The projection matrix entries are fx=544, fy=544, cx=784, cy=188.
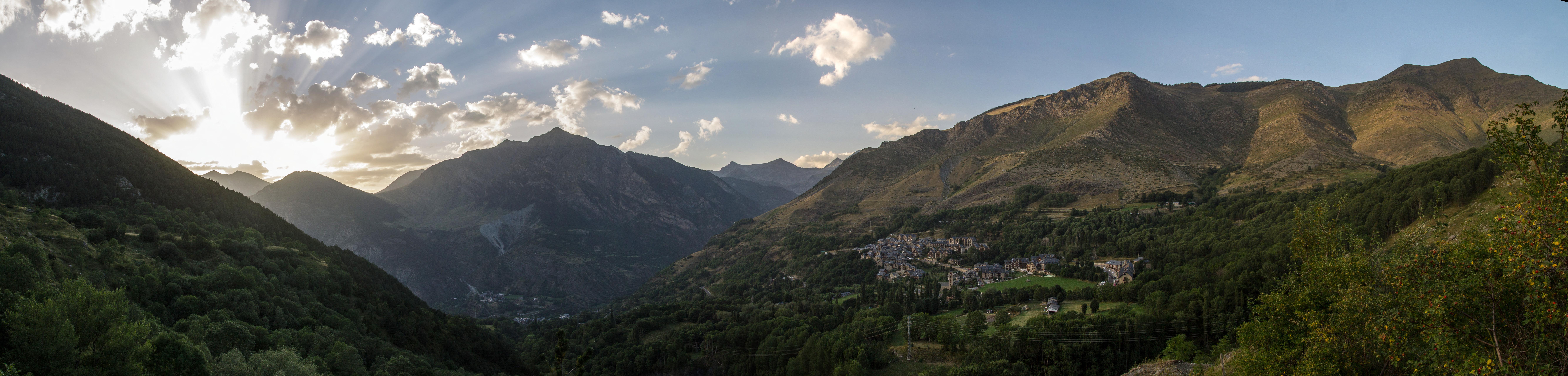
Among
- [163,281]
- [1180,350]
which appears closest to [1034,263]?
[1180,350]

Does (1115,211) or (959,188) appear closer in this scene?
(1115,211)

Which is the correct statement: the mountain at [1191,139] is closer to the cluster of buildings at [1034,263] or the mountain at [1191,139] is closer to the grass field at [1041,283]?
the cluster of buildings at [1034,263]

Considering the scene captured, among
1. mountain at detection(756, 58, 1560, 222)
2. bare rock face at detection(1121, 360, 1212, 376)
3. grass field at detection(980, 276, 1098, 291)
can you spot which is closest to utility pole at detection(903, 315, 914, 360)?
grass field at detection(980, 276, 1098, 291)

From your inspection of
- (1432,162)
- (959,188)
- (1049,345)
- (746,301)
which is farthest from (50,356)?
(959,188)

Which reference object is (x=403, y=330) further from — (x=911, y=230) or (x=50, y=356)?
(x=911, y=230)

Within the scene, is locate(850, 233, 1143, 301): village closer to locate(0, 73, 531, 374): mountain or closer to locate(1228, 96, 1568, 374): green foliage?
locate(1228, 96, 1568, 374): green foliage

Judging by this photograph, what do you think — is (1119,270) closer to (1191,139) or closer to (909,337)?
(909,337)
